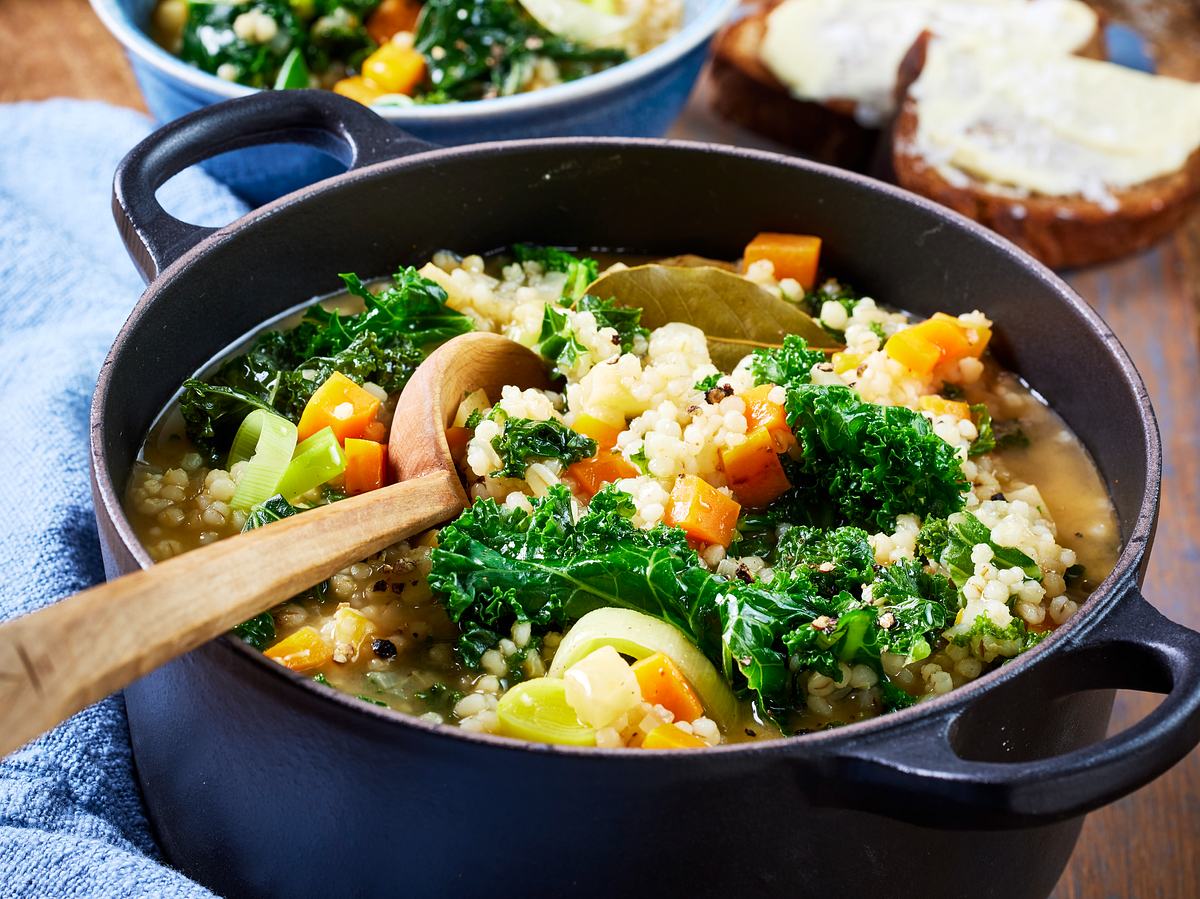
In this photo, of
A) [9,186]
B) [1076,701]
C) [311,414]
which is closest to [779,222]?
[311,414]

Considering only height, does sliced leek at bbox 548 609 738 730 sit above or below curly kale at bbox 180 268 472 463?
above

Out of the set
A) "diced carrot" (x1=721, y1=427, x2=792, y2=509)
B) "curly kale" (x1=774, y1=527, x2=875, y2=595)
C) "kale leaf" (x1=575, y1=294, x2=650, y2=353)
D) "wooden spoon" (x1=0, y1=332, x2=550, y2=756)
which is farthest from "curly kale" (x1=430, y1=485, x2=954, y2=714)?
"kale leaf" (x1=575, y1=294, x2=650, y2=353)

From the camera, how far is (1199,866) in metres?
2.78

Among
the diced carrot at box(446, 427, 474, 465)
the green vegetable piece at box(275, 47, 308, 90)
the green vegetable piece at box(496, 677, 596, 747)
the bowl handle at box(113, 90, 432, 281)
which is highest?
the bowl handle at box(113, 90, 432, 281)

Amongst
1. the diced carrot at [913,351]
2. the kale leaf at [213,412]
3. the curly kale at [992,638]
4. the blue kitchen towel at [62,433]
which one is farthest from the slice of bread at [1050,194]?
the kale leaf at [213,412]

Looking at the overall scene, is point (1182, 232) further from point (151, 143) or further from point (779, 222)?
point (151, 143)

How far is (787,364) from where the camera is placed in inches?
101

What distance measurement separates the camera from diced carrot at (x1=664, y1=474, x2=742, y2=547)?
7.56 ft

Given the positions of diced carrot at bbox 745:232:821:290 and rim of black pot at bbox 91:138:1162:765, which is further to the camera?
diced carrot at bbox 745:232:821:290

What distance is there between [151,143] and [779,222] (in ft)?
4.56

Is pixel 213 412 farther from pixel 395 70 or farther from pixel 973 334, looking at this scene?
pixel 395 70

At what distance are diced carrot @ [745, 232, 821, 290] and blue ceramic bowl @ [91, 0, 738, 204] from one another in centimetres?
93

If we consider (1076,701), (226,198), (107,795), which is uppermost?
(1076,701)

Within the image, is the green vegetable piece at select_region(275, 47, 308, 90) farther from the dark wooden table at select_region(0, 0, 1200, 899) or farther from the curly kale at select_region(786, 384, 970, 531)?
the curly kale at select_region(786, 384, 970, 531)
